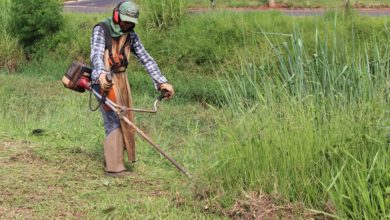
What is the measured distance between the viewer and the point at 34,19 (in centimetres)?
1237

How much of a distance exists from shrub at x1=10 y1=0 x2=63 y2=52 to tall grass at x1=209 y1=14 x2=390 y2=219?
8.38m

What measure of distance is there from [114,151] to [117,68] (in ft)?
2.36

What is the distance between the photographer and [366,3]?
1975cm

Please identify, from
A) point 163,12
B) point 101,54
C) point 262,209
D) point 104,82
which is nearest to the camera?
point 262,209

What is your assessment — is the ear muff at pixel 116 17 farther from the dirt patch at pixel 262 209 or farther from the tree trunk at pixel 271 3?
the tree trunk at pixel 271 3

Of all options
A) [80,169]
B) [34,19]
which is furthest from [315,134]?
[34,19]

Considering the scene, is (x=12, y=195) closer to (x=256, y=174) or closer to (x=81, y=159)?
(x=81, y=159)

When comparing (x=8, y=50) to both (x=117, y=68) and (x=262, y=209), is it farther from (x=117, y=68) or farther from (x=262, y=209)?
(x=262, y=209)

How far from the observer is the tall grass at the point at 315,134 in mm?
3891

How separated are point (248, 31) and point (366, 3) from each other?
10055 millimetres

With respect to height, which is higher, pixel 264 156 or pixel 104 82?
pixel 104 82

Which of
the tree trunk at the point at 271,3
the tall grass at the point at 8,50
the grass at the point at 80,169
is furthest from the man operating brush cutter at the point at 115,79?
the tree trunk at the point at 271,3

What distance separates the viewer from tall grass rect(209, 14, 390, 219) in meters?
3.89

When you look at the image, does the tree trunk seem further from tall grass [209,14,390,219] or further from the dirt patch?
the dirt patch
